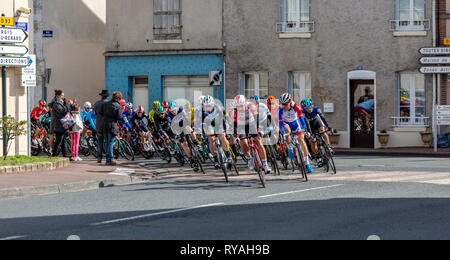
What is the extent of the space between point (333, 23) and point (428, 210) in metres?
20.4

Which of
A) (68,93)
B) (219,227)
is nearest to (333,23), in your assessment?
(68,93)

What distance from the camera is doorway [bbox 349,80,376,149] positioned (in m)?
31.3

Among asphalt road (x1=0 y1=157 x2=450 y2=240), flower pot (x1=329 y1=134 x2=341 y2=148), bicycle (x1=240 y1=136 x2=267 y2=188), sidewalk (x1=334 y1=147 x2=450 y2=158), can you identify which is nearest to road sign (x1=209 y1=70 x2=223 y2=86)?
flower pot (x1=329 y1=134 x2=341 y2=148)

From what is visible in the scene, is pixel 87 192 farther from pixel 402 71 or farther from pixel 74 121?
pixel 402 71

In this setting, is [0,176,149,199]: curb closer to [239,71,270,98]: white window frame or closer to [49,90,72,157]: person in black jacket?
[49,90,72,157]: person in black jacket

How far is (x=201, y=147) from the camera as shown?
69.9 feet

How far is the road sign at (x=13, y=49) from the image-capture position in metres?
19.9

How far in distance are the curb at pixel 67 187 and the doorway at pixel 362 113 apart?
1471 centimetres

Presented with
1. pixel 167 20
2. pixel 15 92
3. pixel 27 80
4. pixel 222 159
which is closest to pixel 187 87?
pixel 167 20

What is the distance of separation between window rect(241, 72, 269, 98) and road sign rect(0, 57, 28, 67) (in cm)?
Answer: 1390

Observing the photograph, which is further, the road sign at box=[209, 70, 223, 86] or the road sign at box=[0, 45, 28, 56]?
the road sign at box=[209, 70, 223, 86]

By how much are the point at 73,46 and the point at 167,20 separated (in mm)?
5092

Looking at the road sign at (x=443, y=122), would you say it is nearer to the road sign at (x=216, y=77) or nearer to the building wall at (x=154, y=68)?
the road sign at (x=216, y=77)

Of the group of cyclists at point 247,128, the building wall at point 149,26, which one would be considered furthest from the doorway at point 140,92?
the group of cyclists at point 247,128
